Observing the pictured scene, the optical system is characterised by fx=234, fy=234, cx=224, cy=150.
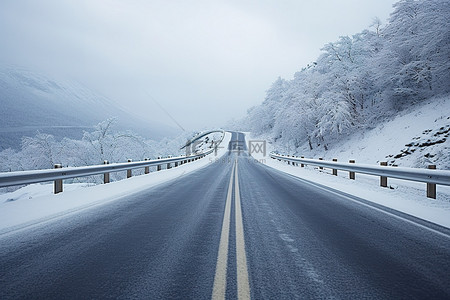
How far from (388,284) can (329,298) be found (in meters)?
0.77

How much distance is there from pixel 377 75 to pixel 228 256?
2785 cm

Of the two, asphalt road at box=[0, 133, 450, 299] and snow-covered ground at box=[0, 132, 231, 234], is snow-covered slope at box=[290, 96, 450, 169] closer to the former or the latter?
asphalt road at box=[0, 133, 450, 299]

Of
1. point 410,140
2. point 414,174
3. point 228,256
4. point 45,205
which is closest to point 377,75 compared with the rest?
point 410,140

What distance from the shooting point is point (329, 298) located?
217 cm

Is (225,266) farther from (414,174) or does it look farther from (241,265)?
(414,174)

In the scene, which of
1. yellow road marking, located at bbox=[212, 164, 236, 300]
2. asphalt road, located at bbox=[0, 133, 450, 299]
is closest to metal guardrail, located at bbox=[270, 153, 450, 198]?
asphalt road, located at bbox=[0, 133, 450, 299]

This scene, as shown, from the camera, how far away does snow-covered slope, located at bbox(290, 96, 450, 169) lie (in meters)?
13.9

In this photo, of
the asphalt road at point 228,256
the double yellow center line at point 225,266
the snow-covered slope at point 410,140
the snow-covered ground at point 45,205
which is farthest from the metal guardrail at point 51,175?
the snow-covered slope at point 410,140

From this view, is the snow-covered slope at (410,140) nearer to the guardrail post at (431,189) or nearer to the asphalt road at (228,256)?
the guardrail post at (431,189)

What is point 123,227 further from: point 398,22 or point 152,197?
point 398,22

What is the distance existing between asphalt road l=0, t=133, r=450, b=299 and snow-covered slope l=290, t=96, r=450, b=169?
12114 mm

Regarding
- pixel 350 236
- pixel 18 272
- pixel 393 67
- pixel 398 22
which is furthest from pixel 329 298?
pixel 398 22

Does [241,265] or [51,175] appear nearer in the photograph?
[241,265]

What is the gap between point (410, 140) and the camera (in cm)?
1700
